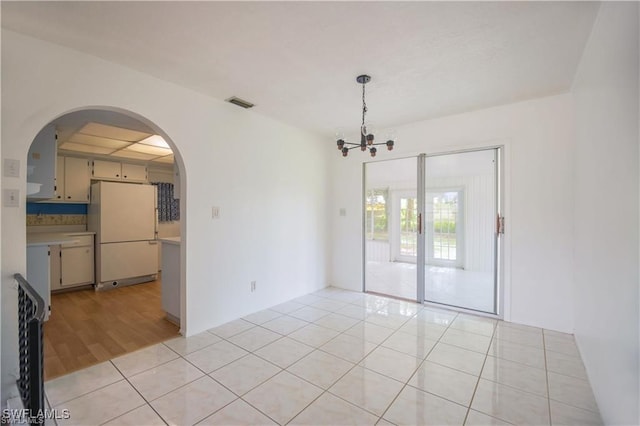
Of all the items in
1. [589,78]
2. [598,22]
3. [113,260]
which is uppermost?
[598,22]

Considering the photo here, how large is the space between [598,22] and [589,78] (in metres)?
0.43

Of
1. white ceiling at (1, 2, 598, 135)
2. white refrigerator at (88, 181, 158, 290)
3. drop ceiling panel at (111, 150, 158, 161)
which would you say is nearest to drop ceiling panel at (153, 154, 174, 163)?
drop ceiling panel at (111, 150, 158, 161)

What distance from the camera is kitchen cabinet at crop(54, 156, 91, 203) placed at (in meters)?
4.74

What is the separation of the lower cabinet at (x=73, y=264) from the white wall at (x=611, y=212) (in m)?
6.17

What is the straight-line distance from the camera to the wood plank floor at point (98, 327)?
253cm

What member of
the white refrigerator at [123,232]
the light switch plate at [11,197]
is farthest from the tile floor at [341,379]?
the white refrigerator at [123,232]

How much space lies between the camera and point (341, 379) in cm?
221

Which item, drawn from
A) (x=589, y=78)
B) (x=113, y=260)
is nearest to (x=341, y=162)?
(x=589, y=78)

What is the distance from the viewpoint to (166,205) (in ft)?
20.5

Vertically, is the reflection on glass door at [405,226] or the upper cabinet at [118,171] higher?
the upper cabinet at [118,171]

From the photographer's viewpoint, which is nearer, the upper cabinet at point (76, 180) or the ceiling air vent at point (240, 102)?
the ceiling air vent at point (240, 102)

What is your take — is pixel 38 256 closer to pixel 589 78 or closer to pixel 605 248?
pixel 605 248

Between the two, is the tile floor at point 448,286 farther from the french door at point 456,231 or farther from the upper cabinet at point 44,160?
the upper cabinet at point 44,160

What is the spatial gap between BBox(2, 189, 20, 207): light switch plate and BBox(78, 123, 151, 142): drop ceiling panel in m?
1.88
